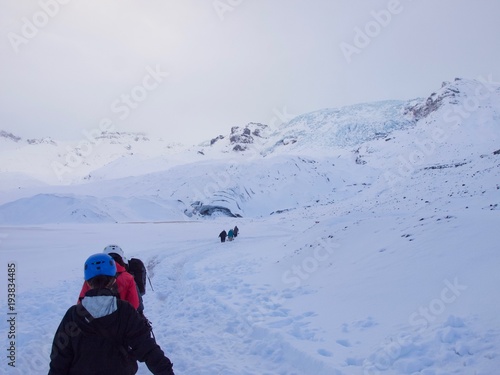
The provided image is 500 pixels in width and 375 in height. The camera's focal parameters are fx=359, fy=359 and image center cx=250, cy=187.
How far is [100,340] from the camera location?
3123 mm

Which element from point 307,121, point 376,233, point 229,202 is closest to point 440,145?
point 229,202

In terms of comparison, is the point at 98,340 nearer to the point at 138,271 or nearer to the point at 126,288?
the point at 126,288

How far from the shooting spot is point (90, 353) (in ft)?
10.2

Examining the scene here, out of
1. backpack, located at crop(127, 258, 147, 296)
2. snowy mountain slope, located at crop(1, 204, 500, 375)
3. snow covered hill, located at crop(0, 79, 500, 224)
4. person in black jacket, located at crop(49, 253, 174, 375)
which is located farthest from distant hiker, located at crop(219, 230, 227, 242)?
person in black jacket, located at crop(49, 253, 174, 375)

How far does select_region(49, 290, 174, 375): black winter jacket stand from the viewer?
122 inches

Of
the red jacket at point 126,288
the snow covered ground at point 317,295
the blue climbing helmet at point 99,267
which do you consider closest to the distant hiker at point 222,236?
the snow covered ground at point 317,295

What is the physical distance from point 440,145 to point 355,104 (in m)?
89.1

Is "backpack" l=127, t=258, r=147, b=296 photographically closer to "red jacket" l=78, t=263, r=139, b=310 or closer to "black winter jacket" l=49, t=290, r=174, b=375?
"red jacket" l=78, t=263, r=139, b=310

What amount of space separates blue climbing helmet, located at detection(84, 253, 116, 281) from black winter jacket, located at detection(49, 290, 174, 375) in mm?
208

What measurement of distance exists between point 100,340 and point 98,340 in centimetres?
2

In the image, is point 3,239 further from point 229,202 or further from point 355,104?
point 355,104

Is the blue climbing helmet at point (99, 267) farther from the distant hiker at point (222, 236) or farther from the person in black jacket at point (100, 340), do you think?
the distant hiker at point (222, 236)

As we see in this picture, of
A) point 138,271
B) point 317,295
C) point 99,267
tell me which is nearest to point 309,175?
point 317,295

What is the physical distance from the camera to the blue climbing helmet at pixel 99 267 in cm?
334
